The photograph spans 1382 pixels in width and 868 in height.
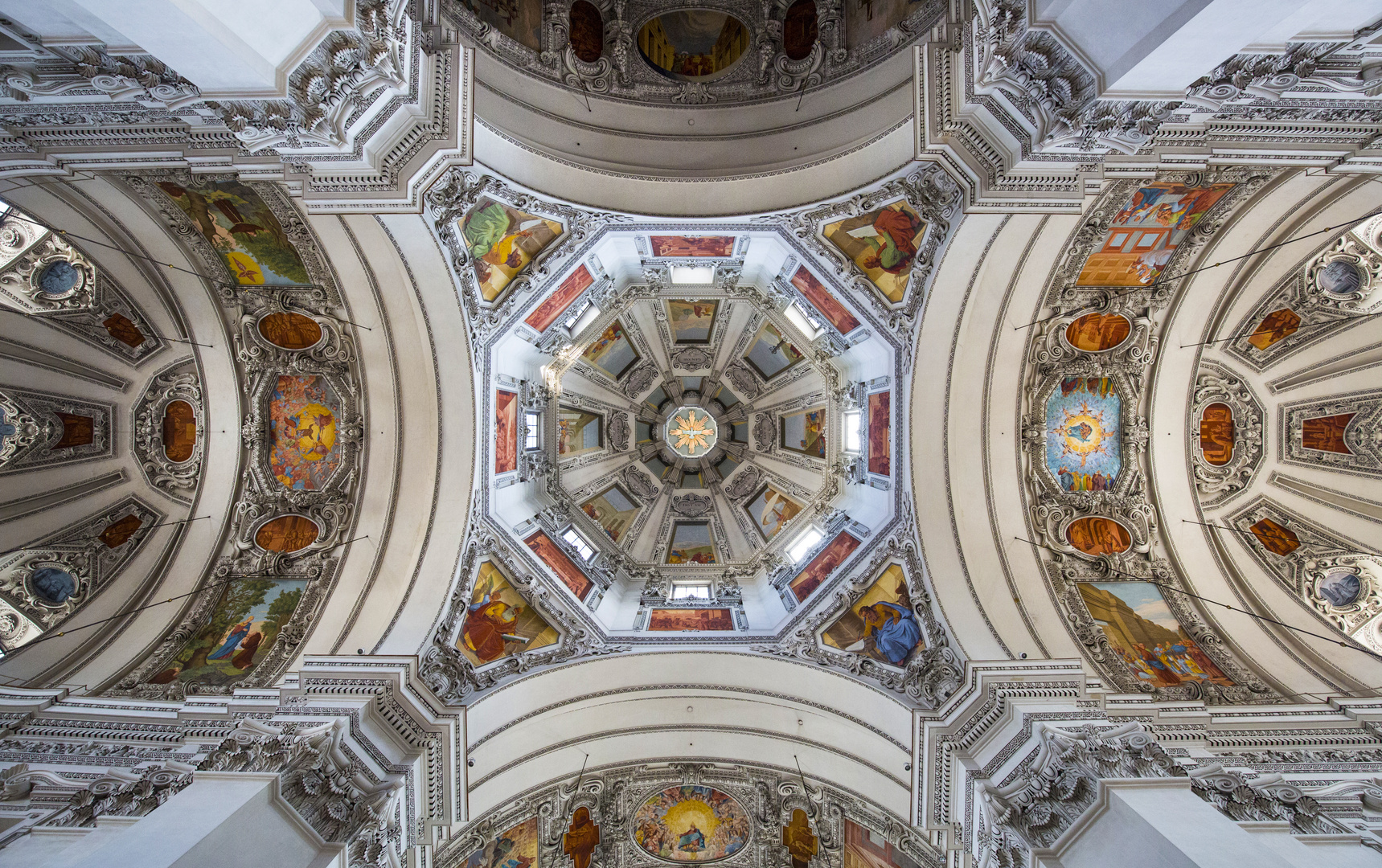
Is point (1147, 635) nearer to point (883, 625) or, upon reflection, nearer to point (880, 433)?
point (883, 625)

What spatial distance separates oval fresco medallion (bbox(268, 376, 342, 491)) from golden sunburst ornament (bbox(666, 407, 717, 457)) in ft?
34.1

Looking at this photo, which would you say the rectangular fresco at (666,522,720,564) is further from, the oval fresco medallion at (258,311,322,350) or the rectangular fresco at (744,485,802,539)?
the oval fresco medallion at (258,311,322,350)

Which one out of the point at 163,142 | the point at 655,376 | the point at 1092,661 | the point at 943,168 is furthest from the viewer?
the point at 655,376

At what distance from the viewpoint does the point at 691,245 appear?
12570 mm

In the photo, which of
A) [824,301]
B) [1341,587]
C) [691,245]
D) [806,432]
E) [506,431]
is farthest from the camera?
[806,432]

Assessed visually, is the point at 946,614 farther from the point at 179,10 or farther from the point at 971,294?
the point at 179,10

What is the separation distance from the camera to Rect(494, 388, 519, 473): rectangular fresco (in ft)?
42.5

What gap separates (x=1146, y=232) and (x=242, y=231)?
15.7 meters

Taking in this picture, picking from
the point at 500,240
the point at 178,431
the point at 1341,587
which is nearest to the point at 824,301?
the point at 500,240

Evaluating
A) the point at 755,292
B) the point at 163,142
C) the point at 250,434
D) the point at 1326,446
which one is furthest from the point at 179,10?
the point at 1326,446

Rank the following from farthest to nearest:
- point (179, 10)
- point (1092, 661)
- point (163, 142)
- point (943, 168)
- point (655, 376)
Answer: point (655, 376) < point (1092, 661) < point (943, 168) < point (163, 142) < point (179, 10)

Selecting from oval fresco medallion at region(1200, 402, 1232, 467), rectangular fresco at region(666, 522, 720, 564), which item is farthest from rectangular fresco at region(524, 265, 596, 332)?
oval fresco medallion at region(1200, 402, 1232, 467)

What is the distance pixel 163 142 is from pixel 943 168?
1116 cm

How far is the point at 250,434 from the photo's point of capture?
12.2 metres
